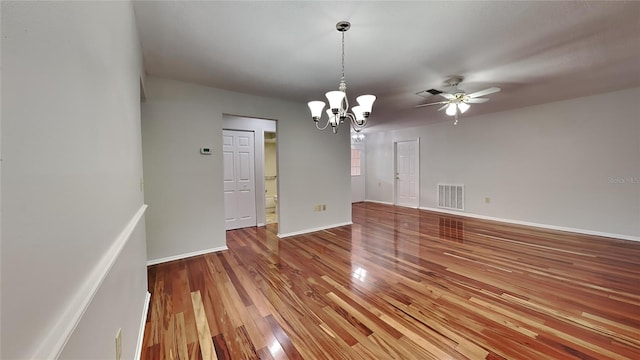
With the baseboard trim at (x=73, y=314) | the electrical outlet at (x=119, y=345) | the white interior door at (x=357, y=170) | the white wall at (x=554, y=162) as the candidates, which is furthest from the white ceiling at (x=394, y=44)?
the white interior door at (x=357, y=170)

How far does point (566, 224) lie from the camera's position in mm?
4301

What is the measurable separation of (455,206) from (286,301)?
5.19 meters

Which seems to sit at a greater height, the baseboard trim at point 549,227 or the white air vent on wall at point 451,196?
the white air vent on wall at point 451,196

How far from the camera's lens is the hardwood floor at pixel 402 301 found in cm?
162

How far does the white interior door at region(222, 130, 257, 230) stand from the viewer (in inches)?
182

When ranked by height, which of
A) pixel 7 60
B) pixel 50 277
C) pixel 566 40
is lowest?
pixel 50 277

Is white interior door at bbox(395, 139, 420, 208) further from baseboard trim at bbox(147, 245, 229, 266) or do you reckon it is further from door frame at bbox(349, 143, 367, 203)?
baseboard trim at bbox(147, 245, 229, 266)

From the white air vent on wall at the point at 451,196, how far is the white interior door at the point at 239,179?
4.57 m

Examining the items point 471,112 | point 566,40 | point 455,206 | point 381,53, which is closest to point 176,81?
point 381,53

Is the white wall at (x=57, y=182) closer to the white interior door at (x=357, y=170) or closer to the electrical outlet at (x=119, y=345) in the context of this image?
the electrical outlet at (x=119, y=345)

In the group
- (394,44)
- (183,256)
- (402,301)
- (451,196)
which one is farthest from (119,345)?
(451,196)

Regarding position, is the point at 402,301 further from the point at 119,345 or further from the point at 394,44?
the point at 394,44

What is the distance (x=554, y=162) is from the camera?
4406 millimetres

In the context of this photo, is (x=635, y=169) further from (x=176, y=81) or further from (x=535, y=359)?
(x=176, y=81)
